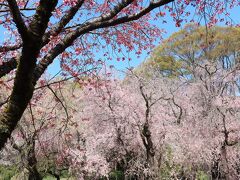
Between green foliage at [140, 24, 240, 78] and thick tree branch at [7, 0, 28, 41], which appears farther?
green foliage at [140, 24, 240, 78]

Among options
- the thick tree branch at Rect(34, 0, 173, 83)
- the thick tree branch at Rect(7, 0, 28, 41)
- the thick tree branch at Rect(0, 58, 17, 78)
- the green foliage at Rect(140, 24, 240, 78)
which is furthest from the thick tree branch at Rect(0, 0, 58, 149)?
the green foliage at Rect(140, 24, 240, 78)

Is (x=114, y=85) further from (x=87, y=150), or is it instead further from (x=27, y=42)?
(x=27, y=42)

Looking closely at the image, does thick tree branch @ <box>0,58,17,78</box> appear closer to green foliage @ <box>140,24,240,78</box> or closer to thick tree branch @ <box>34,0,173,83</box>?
thick tree branch @ <box>34,0,173,83</box>

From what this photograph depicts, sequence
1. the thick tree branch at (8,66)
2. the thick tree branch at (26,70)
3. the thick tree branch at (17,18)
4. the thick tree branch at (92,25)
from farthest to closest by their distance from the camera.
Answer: the thick tree branch at (8,66) < the thick tree branch at (92,25) < the thick tree branch at (26,70) < the thick tree branch at (17,18)

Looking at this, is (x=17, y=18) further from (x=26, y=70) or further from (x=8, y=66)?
(x=8, y=66)

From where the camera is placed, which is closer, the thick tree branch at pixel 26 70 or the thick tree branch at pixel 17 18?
the thick tree branch at pixel 17 18

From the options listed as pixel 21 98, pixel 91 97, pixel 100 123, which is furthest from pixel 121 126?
pixel 21 98

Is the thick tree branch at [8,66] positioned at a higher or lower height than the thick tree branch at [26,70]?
higher

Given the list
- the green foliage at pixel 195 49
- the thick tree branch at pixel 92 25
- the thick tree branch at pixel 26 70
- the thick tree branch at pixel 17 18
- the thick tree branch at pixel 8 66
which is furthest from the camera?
the green foliage at pixel 195 49

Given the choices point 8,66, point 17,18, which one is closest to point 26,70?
point 17,18

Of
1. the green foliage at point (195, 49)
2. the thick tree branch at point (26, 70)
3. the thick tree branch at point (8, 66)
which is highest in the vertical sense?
the green foliage at point (195, 49)

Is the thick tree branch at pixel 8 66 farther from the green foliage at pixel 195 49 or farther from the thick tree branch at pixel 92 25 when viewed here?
the green foliage at pixel 195 49

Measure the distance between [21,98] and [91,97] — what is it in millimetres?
17575

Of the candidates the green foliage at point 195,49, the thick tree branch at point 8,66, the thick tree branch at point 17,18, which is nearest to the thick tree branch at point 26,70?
the thick tree branch at point 17,18
